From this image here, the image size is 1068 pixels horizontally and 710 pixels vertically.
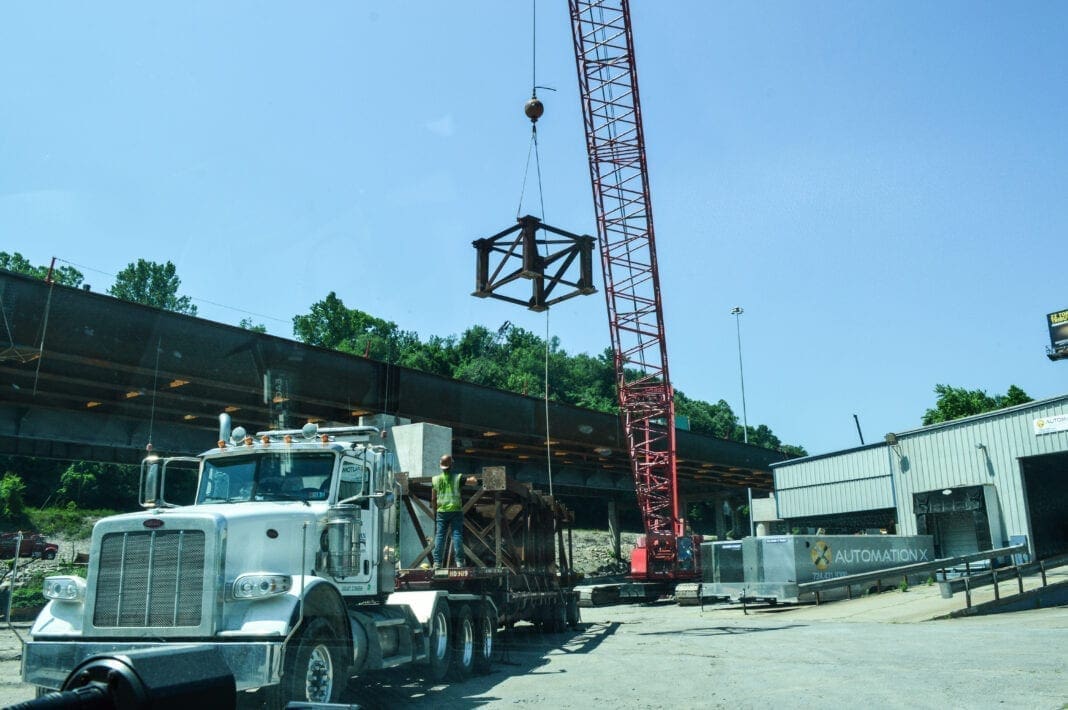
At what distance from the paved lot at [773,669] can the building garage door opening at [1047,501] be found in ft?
52.9

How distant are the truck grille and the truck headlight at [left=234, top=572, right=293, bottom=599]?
0.39m

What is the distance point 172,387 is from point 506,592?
1484 cm

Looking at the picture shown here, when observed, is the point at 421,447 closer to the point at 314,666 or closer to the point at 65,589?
the point at 65,589

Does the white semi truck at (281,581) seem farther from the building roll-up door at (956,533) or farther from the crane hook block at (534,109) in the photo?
the building roll-up door at (956,533)

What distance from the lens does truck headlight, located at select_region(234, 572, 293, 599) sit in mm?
9039

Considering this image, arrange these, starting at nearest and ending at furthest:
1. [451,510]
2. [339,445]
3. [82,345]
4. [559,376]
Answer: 1. [339,445]
2. [451,510]
3. [82,345]
4. [559,376]

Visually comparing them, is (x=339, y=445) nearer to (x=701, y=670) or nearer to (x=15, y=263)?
(x=701, y=670)

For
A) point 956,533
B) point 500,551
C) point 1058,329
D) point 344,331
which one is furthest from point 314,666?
point 1058,329

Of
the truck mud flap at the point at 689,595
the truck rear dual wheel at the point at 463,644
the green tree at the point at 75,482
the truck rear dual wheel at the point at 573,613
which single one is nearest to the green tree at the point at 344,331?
the green tree at the point at 75,482

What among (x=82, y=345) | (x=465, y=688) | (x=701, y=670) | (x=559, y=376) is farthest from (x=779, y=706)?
(x=559, y=376)

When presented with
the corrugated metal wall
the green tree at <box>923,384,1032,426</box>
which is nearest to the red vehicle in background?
the corrugated metal wall

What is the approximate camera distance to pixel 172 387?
26016 millimetres

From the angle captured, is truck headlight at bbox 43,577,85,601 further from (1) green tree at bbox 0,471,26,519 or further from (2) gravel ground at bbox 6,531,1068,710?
(1) green tree at bbox 0,471,26,519

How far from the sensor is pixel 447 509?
571 inches
